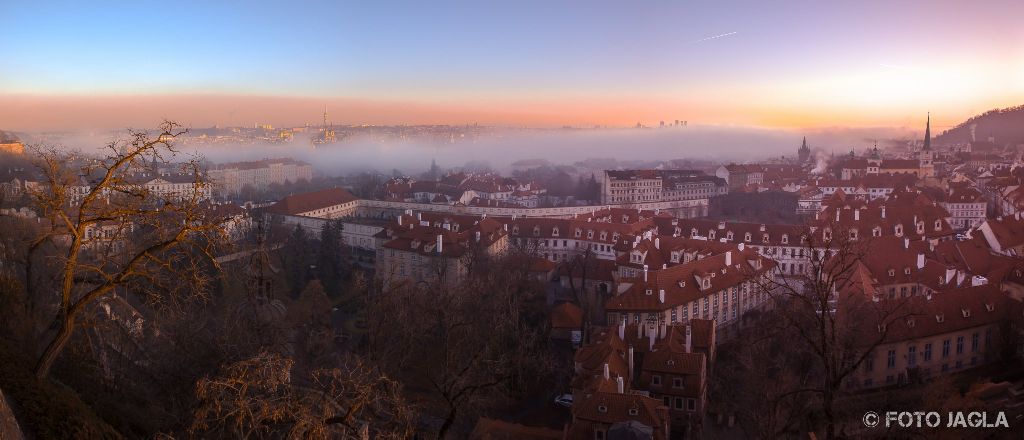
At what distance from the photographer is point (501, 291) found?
67.4 feet

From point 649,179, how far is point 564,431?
43724mm

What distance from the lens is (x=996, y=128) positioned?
69.9 meters

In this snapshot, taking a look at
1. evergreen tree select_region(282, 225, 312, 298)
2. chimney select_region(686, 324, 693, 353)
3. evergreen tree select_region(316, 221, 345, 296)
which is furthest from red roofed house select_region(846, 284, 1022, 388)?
evergreen tree select_region(282, 225, 312, 298)

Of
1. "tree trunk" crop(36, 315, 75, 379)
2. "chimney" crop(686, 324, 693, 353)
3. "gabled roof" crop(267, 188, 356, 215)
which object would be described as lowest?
"chimney" crop(686, 324, 693, 353)

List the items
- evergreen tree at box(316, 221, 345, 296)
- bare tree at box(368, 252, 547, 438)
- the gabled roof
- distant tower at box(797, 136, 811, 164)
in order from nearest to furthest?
bare tree at box(368, 252, 547, 438)
evergreen tree at box(316, 221, 345, 296)
the gabled roof
distant tower at box(797, 136, 811, 164)

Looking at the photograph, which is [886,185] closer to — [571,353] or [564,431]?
[571,353]

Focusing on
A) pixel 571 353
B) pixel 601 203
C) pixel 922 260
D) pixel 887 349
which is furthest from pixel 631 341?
pixel 601 203

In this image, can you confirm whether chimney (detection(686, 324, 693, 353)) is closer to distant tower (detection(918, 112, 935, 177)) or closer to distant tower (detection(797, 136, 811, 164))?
distant tower (detection(918, 112, 935, 177))

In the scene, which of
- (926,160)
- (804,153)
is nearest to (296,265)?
(926,160)

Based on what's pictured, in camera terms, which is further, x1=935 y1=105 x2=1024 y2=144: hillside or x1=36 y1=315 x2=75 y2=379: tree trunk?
x1=935 y1=105 x2=1024 y2=144: hillside

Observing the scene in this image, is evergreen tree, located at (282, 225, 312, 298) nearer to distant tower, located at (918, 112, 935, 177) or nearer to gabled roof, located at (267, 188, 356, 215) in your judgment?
gabled roof, located at (267, 188, 356, 215)

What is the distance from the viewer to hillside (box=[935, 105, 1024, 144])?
2388 inches

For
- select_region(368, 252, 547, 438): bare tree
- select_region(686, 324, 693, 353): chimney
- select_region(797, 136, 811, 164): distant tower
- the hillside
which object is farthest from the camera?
select_region(797, 136, 811, 164): distant tower

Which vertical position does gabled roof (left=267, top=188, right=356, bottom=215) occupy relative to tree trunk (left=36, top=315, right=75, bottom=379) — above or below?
below
